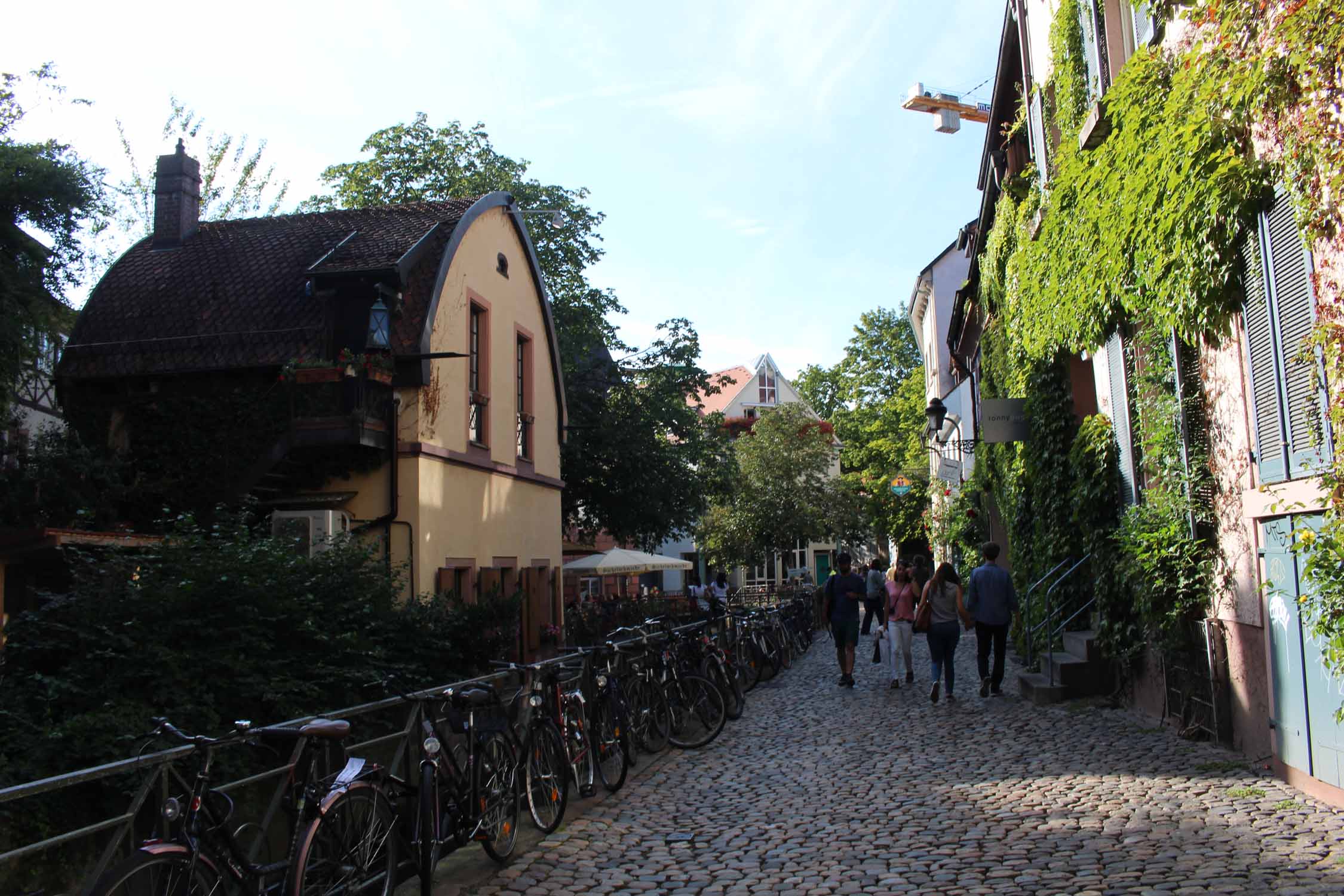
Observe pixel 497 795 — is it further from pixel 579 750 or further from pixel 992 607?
pixel 992 607

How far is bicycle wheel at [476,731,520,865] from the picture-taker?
629 cm

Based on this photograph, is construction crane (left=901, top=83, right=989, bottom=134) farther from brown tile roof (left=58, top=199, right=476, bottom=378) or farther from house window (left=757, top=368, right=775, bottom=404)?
brown tile roof (left=58, top=199, right=476, bottom=378)

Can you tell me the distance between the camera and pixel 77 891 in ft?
12.1

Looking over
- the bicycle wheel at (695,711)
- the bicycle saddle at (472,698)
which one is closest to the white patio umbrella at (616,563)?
the bicycle wheel at (695,711)

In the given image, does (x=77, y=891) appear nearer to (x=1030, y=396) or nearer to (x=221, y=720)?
(x=221, y=720)

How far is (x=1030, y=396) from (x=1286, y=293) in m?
6.70

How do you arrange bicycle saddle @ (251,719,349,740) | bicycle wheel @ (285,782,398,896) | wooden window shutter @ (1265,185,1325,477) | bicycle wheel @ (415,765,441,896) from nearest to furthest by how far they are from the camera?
bicycle wheel @ (285,782,398,896), bicycle saddle @ (251,719,349,740), bicycle wheel @ (415,765,441,896), wooden window shutter @ (1265,185,1325,477)

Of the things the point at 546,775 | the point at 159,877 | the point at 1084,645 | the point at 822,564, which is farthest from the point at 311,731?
the point at 822,564

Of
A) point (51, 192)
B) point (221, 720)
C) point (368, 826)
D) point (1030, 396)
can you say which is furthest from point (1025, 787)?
point (51, 192)

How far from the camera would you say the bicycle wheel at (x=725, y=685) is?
435 inches

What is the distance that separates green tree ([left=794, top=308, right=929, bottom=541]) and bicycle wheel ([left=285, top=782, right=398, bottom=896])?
40.5m

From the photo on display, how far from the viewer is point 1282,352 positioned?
284 inches

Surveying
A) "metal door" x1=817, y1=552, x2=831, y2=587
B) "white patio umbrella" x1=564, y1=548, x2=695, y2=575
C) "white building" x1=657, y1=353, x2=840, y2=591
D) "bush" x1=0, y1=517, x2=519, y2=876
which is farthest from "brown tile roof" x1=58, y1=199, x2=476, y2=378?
"metal door" x1=817, y1=552, x2=831, y2=587

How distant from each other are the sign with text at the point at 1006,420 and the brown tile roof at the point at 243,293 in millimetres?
7176
